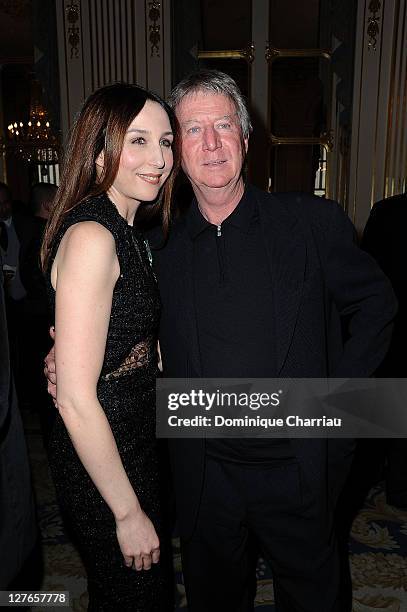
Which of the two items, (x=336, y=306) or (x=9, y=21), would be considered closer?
(x=336, y=306)

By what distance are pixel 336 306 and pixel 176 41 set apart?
5.90 metres

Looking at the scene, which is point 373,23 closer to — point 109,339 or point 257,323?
point 257,323

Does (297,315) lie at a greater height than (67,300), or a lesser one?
lesser

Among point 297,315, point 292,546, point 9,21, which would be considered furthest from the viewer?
point 9,21

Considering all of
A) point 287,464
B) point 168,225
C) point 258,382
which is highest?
point 168,225

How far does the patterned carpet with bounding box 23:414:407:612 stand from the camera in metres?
2.35

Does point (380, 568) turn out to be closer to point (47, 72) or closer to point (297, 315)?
point (297, 315)

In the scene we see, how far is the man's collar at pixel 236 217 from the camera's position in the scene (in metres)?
1.66

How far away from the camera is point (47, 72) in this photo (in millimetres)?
6547

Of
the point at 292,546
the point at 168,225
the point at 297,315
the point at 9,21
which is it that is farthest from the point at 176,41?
the point at 292,546

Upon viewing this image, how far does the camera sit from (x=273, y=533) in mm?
1667

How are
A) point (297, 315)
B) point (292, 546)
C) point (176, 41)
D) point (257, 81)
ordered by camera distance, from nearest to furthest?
point (297, 315)
point (292, 546)
point (176, 41)
point (257, 81)

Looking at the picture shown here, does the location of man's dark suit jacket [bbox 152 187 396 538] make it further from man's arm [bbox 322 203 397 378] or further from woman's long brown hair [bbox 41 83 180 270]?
woman's long brown hair [bbox 41 83 180 270]

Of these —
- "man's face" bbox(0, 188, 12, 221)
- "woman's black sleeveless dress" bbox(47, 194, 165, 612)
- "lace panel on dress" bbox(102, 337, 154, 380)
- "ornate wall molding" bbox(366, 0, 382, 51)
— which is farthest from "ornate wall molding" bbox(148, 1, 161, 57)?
"lace panel on dress" bbox(102, 337, 154, 380)
